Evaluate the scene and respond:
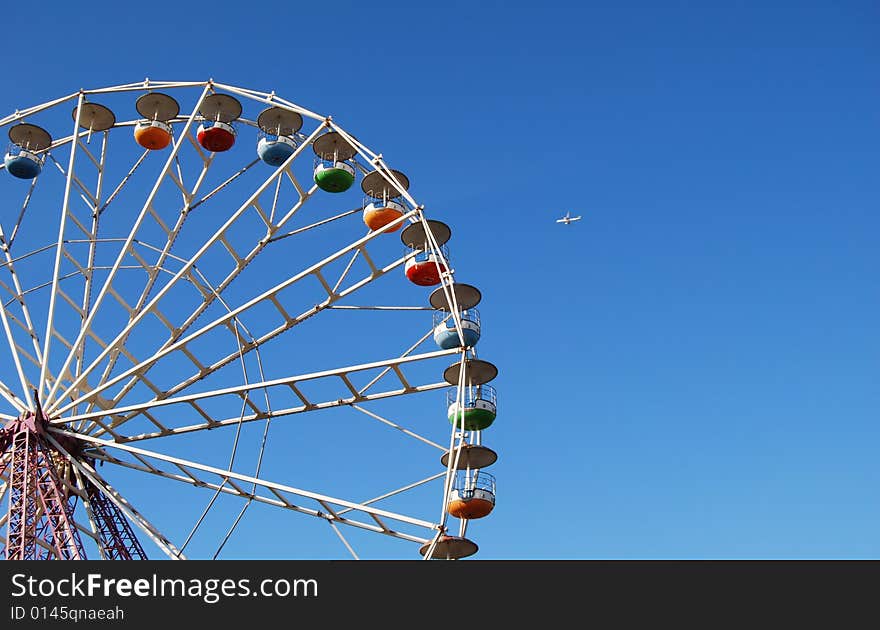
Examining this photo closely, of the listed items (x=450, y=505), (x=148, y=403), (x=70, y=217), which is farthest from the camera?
(x=70, y=217)

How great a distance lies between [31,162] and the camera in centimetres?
2583

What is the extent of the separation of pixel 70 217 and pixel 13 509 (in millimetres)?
7135

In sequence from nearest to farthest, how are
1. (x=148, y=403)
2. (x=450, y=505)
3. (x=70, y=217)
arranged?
(x=450, y=505) → (x=148, y=403) → (x=70, y=217)

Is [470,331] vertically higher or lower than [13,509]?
higher

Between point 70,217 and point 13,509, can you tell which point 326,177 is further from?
point 13,509

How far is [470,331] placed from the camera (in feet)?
70.1
